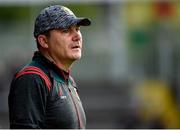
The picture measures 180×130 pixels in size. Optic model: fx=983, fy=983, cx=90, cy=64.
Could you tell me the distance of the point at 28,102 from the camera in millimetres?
6062

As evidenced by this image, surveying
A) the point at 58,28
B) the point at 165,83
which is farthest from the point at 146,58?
the point at 58,28

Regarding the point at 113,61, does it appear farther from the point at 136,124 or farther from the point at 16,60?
the point at 136,124

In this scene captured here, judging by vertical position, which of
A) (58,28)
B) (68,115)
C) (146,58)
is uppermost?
(58,28)

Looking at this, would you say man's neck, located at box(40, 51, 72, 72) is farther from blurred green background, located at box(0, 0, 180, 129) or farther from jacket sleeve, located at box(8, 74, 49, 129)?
blurred green background, located at box(0, 0, 180, 129)

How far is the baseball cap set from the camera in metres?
6.36

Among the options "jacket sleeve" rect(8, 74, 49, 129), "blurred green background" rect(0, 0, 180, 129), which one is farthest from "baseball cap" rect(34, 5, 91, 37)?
"blurred green background" rect(0, 0, 180, 129)

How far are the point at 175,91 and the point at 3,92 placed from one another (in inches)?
221

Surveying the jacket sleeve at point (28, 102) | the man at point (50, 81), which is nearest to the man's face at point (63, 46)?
the man at point (50, 81)

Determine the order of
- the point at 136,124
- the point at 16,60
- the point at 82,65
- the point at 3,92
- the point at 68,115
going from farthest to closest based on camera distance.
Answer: the point at 82,65 < the point at 16,60 < the point at 3,92 < the point at 136,124 < the point at 68,115

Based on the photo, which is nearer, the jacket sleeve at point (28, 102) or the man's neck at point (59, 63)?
the jacket sleeve at point (28, 102)

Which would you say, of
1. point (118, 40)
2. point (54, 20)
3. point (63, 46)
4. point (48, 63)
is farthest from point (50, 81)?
point (118, 40)

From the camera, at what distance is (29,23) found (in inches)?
1238

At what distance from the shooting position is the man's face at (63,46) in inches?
252

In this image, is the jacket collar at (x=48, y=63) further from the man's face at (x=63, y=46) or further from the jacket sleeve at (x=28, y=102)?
the jacket sleeve at (x=28, y=102)
